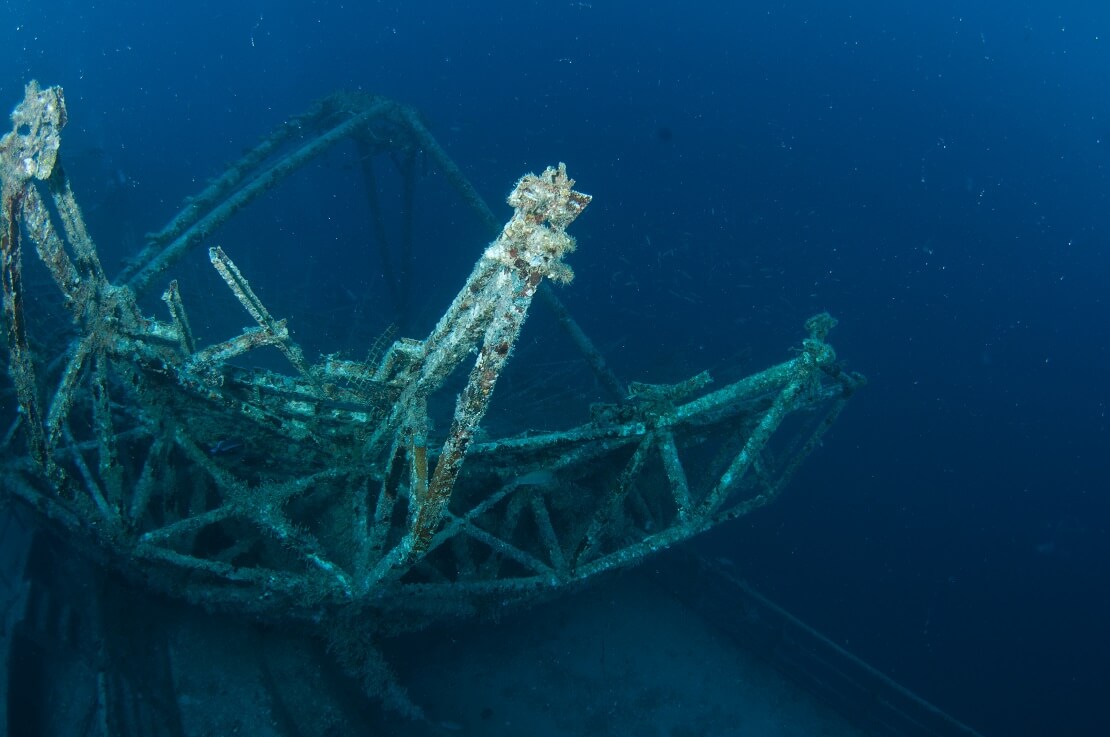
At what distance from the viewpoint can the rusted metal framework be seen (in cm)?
298

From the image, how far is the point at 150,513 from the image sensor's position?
441 cm

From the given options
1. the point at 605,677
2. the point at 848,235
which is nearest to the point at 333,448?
the point at 605,677

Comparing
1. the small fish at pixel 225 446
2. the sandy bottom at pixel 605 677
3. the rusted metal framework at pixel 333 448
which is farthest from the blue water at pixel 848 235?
the small fish at pixel 225 446

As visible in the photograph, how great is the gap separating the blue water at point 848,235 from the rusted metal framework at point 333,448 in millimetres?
7931

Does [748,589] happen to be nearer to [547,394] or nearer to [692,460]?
[692,460]

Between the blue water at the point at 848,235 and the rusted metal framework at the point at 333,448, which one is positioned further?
the blue water at the point at 848,235

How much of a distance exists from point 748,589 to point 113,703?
7043mm

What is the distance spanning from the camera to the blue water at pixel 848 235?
13.7 meters

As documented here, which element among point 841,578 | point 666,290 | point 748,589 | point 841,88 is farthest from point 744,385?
point 841,88

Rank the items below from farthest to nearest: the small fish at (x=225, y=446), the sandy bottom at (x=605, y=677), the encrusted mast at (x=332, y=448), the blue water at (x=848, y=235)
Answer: the blue water at (x=848, y=235) → the sandy bottom at (x=605, y=677) → the small fish at (x=225, y=446) → the encrusted mast at (x=332, y=448)


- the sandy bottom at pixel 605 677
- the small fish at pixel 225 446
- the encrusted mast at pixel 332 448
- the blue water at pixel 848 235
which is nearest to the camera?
the encrusted mast at pixel 332 448

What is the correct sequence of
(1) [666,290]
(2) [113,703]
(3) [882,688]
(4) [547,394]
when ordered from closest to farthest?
(2) [113,703] → (3) [882,688] → (4) [547,394] → (1) [666,290]

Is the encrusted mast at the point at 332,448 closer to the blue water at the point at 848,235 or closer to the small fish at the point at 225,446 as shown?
the small fish at the point at 225,446

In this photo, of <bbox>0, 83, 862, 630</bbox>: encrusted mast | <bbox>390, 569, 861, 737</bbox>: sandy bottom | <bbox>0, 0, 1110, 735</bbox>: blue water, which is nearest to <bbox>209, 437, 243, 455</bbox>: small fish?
<bbox>0, 83, 862, 630</bbox>: encrusted mast
